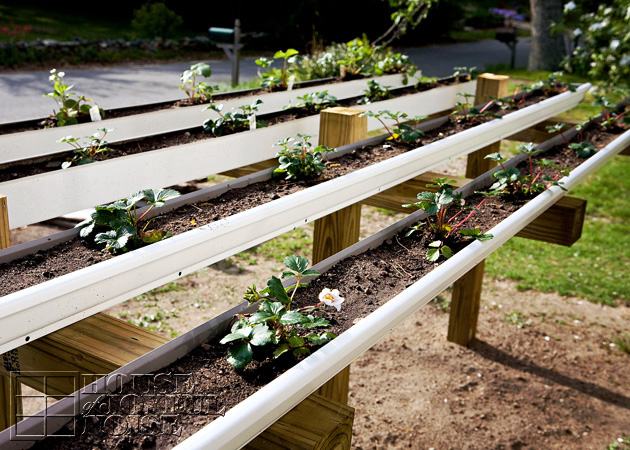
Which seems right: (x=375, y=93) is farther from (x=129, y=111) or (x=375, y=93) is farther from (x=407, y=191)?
(x=129, y=111)

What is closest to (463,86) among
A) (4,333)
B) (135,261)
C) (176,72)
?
(135,261)

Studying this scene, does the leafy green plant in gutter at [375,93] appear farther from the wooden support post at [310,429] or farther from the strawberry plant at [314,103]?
the wooden support post at [310,429]

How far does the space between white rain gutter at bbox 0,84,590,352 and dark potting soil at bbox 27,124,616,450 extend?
23cm

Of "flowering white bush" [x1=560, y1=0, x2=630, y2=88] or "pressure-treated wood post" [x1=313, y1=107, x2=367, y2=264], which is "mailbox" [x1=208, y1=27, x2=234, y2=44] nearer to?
"flowering white bush" [x1=560, y1=0, x2=630, y2=88]

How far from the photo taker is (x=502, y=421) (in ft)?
10.4

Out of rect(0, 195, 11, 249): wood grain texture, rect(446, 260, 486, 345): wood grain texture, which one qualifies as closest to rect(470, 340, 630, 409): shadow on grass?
rect(446, 260, 486, 345): wood grain texture

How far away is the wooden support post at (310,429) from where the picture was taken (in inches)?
51.4

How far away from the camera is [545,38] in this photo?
463 inches

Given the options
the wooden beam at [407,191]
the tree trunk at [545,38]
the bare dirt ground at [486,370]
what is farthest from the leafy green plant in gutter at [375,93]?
the tree trunk at [545,38]

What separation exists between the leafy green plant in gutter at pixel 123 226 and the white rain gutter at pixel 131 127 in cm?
76

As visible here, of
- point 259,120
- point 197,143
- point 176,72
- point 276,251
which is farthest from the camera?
point 176,72

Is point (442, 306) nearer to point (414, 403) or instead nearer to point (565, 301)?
point (565, 301)

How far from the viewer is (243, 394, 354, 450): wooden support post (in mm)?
1306

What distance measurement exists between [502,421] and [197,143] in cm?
197
